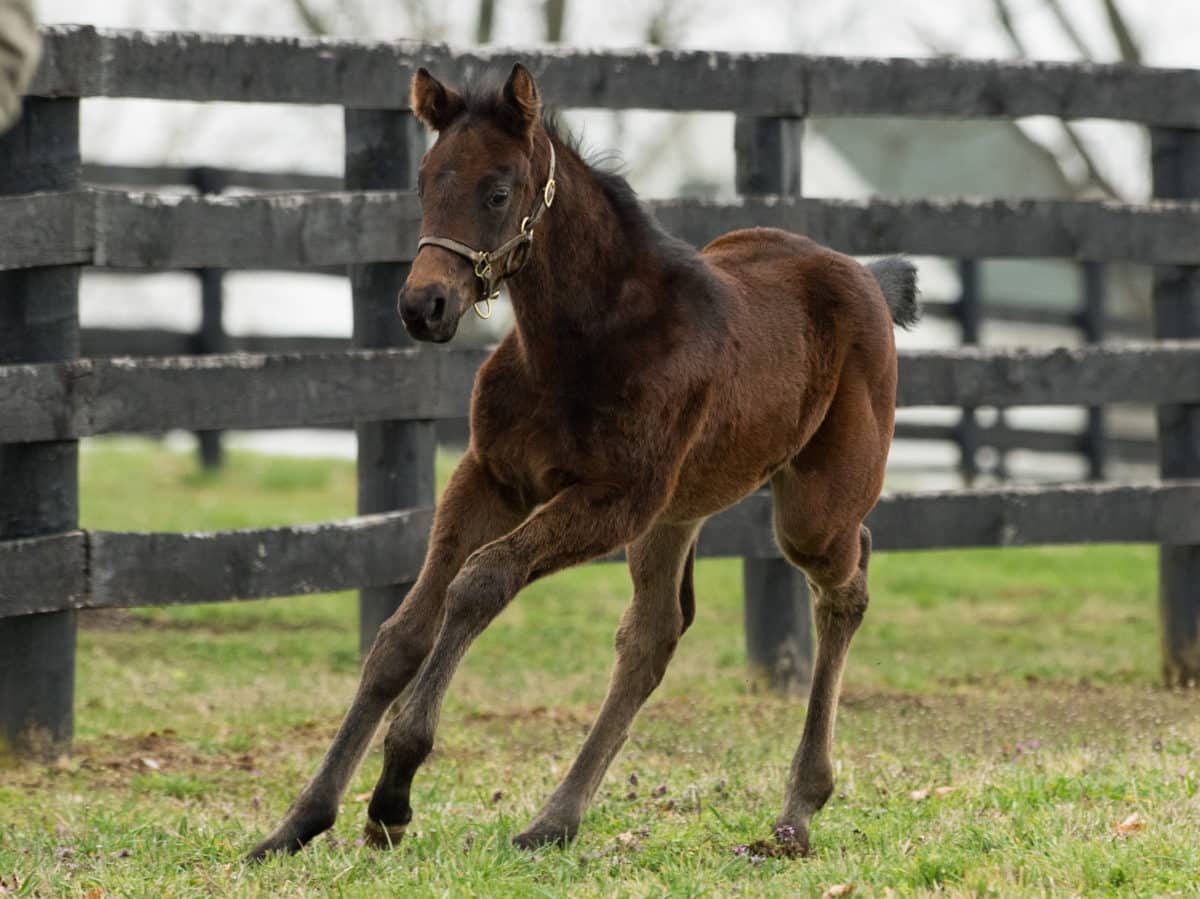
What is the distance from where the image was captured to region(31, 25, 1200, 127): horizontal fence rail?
19.2 ft

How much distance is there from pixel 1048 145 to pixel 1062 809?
684 inches

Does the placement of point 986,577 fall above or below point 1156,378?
below

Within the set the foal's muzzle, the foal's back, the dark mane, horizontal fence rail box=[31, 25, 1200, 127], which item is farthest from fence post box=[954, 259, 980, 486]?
the foal's muzzle

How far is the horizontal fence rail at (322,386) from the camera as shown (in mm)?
5695

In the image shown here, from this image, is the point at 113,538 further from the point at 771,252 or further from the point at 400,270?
the point at 771,252

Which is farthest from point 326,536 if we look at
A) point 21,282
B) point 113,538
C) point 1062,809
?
point 1062,809

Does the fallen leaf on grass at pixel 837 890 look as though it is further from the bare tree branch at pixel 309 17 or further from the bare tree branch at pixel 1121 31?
the bare tree branch at pixel 309 17

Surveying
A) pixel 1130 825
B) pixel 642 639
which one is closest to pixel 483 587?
pixel 642 639

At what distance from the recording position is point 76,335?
586cm

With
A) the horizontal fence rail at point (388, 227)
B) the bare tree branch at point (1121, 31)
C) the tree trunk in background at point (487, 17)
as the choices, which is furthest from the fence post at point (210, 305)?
the bare tree branch at point (1121, 31)

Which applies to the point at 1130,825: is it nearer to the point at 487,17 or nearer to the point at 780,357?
the point at 780,357

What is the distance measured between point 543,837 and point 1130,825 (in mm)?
1400

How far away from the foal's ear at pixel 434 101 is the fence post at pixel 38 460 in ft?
6.52

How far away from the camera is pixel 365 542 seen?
6293 mm
